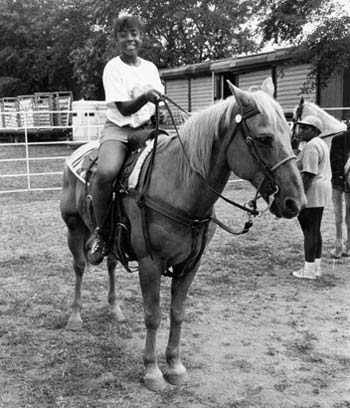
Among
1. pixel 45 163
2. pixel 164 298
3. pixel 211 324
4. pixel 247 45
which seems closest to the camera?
pixel 211 324

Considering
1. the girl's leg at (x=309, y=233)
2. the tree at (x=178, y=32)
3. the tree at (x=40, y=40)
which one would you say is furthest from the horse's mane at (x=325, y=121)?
the tree at (x=40, y=40)

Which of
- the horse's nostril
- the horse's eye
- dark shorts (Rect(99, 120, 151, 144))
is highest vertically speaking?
dark shorts (Rect(99, 120, 151, 144))

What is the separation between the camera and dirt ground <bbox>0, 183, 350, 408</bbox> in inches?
133

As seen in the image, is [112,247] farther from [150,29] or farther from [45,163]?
[150,29]

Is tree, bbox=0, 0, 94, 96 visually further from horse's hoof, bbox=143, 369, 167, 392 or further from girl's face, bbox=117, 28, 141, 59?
→ horse's hoof, bbox=143, 369, 167, 392

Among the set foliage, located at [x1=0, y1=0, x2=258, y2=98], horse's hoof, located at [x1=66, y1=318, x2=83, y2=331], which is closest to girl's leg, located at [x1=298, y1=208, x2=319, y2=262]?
horse's hoof, located at [x1=66, y1=318, x2=83, y2=331]

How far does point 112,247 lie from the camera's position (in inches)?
151

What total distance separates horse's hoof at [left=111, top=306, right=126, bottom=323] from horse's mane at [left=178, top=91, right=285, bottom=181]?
2.01m

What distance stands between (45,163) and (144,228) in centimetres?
1599

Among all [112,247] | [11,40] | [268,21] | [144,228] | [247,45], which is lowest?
[112,247]

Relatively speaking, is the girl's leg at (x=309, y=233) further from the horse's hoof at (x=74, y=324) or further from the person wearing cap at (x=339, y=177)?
the horse's hoof at (x=74, y=324)

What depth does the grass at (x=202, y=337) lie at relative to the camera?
339 cm

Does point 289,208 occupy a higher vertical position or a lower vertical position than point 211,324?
higher

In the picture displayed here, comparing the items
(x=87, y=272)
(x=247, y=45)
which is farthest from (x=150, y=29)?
(x=87, y=272)
